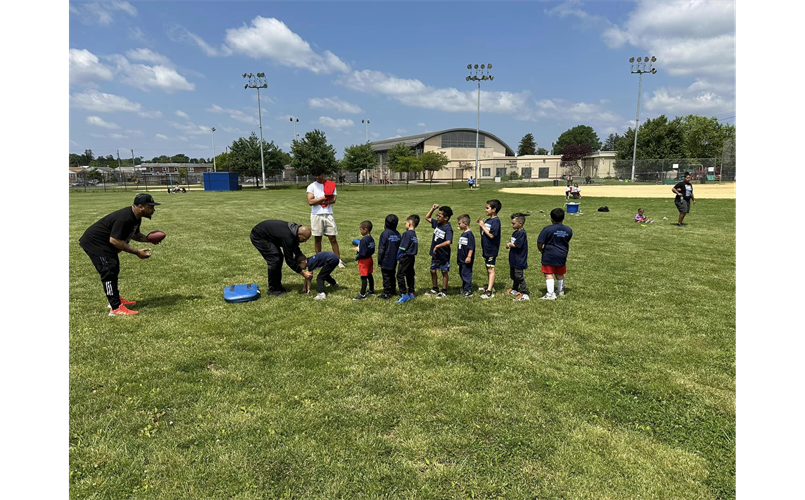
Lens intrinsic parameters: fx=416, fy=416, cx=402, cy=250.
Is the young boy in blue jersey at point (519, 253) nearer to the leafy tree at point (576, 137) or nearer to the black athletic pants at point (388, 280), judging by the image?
the black athletic pants at point (388, 280)

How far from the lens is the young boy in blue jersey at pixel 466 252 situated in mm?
7441

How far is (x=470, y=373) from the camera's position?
193 inches

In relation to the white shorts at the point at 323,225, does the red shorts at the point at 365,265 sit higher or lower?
lower

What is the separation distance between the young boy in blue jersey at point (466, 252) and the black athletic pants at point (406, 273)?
2.92ft

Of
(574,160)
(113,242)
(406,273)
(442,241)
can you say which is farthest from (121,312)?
(574,160)

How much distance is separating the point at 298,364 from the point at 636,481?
3.66 meters

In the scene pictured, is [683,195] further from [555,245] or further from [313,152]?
[313,152]

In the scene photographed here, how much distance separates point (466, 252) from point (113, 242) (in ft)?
19.1

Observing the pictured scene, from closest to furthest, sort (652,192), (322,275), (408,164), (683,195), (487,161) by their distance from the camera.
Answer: (322,275)
(683,195)
(652,192)
(408,164)
(487,161)

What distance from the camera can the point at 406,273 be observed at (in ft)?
25.1

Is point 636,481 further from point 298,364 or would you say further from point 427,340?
point 298,364

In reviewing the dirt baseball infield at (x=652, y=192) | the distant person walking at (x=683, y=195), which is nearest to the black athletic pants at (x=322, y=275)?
the distant person walking at (x=683, y=195)

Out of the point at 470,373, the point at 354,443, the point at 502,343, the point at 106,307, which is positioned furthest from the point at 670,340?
the point at 106,307

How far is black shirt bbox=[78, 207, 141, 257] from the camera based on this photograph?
21.7 feet
